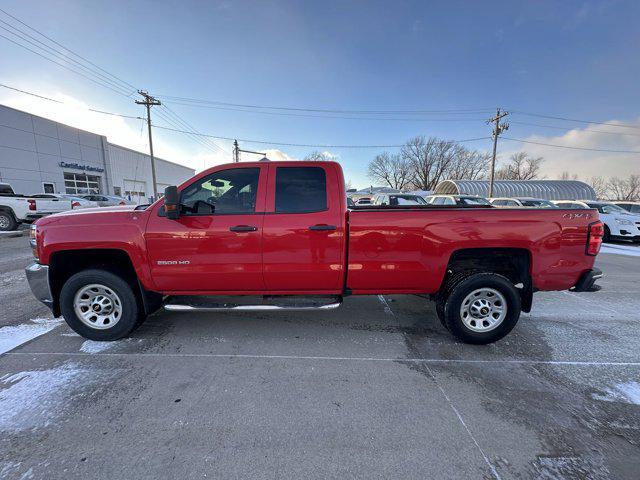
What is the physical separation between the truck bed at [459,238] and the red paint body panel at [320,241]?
0.01m

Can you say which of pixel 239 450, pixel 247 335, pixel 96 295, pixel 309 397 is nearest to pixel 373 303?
pixel 247 335

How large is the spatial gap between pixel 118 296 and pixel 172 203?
4.32ft

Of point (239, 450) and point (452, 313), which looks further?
point (452, 313)

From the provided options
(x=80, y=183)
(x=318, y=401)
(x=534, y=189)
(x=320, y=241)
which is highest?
(x=534, y=189)

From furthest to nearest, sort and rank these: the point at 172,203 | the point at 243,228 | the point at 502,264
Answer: the point at 502,264 → the point at 243,228 → the point at 172,203

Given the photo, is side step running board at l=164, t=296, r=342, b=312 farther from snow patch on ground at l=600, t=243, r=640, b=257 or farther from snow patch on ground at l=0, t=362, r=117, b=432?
snow patch on ground at l=600, t=243, r=640, b=257

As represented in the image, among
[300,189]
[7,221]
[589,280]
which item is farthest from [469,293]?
[7,221]

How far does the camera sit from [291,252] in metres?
3.34

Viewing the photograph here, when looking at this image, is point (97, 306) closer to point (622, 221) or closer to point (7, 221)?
point (7, 221)

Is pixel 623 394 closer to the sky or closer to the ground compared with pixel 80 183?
closer to the ground

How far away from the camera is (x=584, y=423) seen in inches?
90.4

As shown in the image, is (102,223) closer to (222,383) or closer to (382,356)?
→ (222,383)

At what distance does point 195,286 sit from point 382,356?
2288mm

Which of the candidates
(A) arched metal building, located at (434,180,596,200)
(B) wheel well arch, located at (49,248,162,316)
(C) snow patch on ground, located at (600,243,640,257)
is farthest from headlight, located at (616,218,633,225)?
(A) arched metal building, located at (434,180,596,200)
